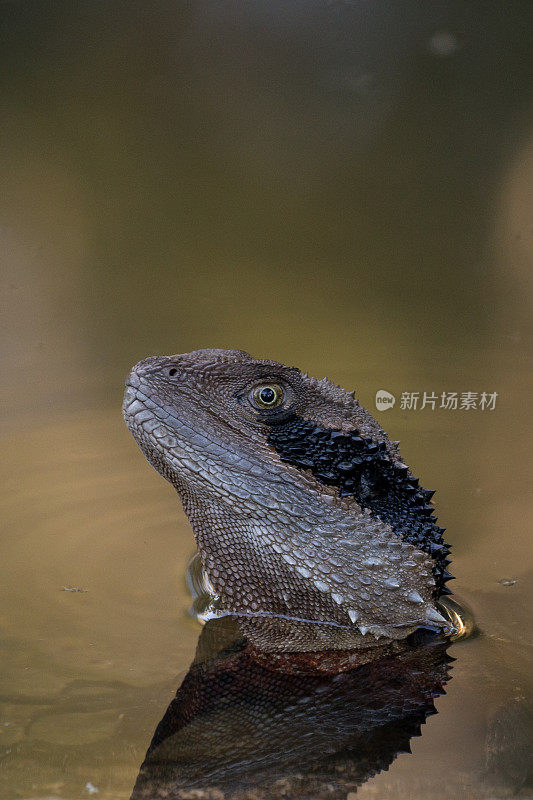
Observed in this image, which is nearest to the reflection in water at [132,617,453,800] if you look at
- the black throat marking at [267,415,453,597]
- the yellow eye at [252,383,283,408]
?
the black throat marking at [267,415,453,597]

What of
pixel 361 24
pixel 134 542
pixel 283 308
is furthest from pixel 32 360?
pixel 361 24

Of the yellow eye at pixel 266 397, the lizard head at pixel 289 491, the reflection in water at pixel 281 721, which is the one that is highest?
the yellow eye at pixel 266 397

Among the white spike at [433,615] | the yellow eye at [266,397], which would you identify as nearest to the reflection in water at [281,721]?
the white spike at [433,615]

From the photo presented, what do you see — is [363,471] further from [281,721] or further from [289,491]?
[281,721]

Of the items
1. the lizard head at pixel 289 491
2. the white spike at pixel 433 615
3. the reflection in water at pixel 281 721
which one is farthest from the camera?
the white spike at pixel 433 615

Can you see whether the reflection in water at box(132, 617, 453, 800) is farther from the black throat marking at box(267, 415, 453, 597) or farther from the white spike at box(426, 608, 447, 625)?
the black throat marking at box(267, 415, 453, 597)

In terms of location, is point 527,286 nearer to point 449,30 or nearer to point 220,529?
point 449,30

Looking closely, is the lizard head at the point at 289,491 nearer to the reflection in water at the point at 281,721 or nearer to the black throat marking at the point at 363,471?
the black throat marking at the point at 363,471
